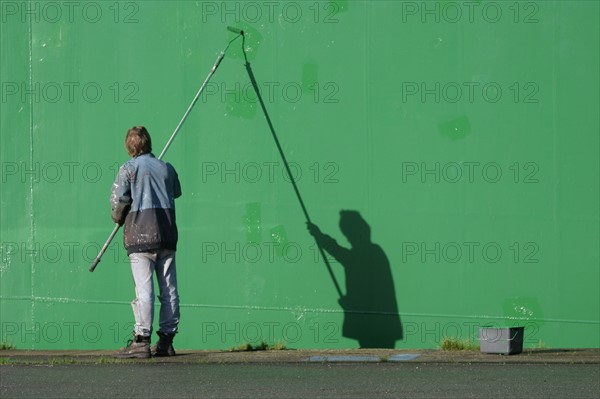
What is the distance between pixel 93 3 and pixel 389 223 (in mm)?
3107

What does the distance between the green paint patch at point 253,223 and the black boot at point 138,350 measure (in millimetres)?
1597

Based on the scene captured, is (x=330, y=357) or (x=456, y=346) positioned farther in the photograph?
(x=456, y=346)

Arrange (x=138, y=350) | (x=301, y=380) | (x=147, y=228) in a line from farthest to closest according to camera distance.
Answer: (x=147, y=228), (x=138, y=350), (x=301, y=380)

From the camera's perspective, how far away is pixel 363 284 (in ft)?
36.3

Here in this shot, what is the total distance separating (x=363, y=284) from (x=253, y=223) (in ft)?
3.44

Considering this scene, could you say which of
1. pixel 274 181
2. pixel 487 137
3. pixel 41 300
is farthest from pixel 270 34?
pixel 41 300

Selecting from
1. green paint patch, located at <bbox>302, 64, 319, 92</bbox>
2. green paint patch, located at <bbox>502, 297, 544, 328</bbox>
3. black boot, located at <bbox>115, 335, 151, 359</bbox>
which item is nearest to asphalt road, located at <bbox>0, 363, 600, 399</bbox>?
black boot, located at <bbox>115, 335, 151, 359</bbox>

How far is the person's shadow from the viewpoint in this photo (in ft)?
36.3

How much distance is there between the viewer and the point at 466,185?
11.0 meters

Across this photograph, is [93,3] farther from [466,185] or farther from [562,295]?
[562,295]

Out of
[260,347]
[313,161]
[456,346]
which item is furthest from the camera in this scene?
[313,161]

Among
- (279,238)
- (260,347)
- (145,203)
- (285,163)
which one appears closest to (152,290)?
(145,203)

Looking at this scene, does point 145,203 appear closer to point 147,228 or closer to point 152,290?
point 147,228

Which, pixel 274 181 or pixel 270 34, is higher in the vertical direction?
pixel 270 34
